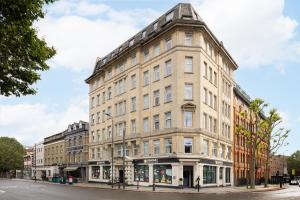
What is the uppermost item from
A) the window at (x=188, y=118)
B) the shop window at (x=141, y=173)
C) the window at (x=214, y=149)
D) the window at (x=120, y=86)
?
the window at (x=120, y=86)

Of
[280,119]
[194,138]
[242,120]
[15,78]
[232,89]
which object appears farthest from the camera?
[242,120]

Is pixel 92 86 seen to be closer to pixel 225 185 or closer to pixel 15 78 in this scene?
pixel 225 185

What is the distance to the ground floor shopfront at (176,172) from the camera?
48.2m

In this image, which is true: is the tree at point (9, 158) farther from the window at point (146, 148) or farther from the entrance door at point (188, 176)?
the entrance door at point (188, 176)

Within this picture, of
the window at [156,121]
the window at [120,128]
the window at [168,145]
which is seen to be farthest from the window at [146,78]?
the window at [168,145]

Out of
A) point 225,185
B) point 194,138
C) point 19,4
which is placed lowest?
point 225,185

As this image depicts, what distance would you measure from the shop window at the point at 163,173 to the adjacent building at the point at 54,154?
44089 mm

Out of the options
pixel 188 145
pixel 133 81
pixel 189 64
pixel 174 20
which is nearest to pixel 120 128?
pixel 133 81

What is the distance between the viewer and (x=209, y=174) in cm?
5262

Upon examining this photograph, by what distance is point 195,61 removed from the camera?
5003cm

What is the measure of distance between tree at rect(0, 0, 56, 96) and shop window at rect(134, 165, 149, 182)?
39.9 meters

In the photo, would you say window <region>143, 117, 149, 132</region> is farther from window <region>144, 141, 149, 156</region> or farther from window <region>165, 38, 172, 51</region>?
window <region>165, 38, 172, 51</region>

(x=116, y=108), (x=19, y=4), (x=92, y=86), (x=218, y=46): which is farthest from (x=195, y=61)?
(x=19, y=4)

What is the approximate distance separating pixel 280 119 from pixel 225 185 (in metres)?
13.4
